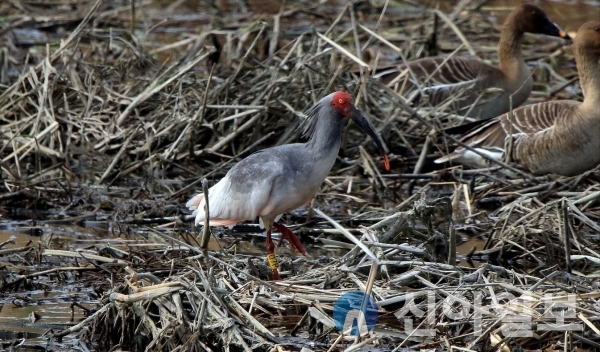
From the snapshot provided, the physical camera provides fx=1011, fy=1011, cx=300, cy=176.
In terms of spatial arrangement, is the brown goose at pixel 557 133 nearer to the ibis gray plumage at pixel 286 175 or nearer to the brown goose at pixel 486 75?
the brown goose at pixel 486 75

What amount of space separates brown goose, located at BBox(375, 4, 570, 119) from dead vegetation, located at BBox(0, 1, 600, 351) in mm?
586

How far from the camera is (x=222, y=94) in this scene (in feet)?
27.5

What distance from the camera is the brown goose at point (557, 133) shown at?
319 inches

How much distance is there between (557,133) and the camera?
822 centimetres

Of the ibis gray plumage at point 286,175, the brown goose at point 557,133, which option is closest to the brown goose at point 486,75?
the brown goose at point 557,133

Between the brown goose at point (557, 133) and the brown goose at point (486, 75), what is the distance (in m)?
0.87

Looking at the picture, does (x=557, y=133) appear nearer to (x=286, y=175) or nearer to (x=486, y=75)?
(x=486, y=75)

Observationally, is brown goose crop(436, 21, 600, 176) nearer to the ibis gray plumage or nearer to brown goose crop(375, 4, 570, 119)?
brown goose crop(375, 4, 570, 119)

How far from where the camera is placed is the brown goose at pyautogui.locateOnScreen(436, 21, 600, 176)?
26.6 feet

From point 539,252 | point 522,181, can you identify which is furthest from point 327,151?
point 522,181

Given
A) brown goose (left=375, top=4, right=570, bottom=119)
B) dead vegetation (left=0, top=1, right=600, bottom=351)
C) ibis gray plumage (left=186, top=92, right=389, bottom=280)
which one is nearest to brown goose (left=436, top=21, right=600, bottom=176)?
dead vegetation (left=0, top=1, right=600, bottom=351)

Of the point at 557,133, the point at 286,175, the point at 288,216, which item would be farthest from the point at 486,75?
the point at 286,175

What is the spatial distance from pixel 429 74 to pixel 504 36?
97 centimetres

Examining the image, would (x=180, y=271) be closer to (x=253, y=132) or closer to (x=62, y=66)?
(x=253, y=132)
